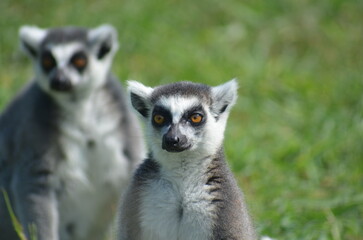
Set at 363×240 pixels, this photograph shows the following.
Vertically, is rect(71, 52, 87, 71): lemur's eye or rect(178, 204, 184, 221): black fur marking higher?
rect(71, 52, 87, 71): lemur's eye

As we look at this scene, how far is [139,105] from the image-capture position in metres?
4.90

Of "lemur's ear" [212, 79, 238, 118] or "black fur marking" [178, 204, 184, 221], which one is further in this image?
"lemur's ear" [212, 79, 238, 118]

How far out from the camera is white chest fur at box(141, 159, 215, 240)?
449 centimetres

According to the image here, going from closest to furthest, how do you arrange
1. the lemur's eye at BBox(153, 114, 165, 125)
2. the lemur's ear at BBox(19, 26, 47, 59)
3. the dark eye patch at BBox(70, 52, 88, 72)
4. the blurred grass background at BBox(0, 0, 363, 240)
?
the lemur's eye at BBox(153, 114, 165, 125) → the dark eye patch at BBox(70, 52, 88, 72) → the lemur's ear at BBox(19, 26, 47, 59) → the blurred grass background at BBox(0, 0, 363, 240)

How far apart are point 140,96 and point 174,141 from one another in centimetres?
56

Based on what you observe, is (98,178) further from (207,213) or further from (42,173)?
(207,213)

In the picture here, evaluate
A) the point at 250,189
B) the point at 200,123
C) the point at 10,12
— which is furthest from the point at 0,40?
the point at 200,123

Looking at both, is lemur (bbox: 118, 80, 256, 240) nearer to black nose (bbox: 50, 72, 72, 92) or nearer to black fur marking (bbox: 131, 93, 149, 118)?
black fur marking (bbox: 131, 93, 149, 118)

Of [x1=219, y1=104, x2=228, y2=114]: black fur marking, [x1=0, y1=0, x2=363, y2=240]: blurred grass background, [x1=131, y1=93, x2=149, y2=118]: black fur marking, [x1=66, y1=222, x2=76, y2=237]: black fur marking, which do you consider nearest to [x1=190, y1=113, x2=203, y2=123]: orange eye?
[x1=219, y1=104, x2=228, y2=114]: black fur marking

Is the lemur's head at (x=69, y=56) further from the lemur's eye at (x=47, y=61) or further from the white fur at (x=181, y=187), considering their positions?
the white fur at (x=181, y=187)

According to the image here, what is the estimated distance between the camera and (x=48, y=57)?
666cm

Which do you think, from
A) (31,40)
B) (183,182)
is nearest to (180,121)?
(183,182)

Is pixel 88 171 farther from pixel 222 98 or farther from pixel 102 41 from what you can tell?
pixel 222 98

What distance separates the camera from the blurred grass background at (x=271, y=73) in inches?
274
